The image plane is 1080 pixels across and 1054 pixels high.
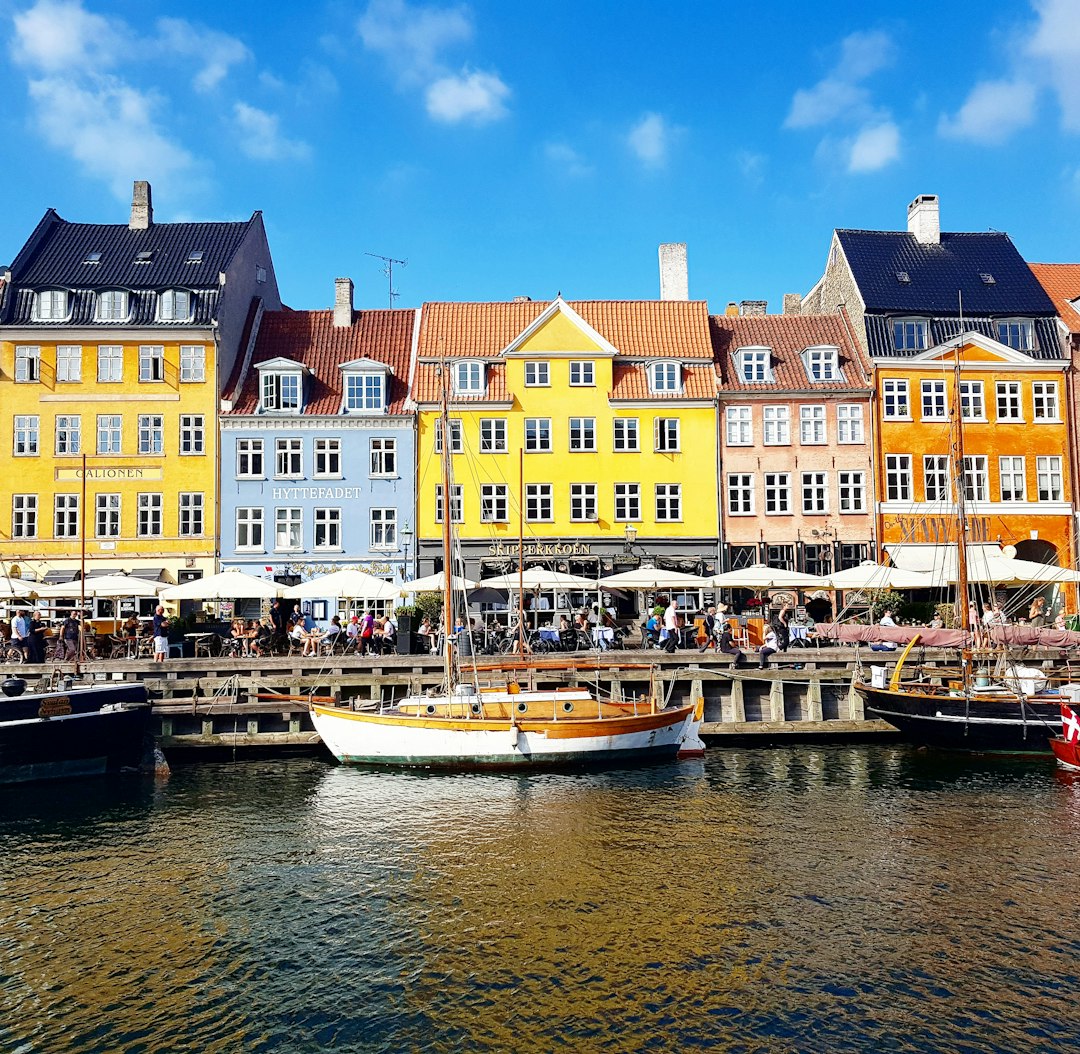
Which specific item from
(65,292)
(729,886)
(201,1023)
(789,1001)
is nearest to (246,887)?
(201,1023)

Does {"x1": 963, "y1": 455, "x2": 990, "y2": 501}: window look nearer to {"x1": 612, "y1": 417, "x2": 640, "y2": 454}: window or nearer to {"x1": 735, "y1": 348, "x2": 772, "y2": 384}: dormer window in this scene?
{"x1": 735, "y1": 348, "x2": 772, "y2": 384}: dormer window

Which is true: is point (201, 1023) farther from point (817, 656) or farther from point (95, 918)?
point (817, 656)

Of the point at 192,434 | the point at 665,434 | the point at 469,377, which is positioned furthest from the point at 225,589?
the point at 665,434

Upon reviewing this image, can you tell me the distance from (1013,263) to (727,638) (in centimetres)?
2616

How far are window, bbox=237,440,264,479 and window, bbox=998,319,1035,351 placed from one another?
31.6 meters

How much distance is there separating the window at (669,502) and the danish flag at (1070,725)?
19044mm

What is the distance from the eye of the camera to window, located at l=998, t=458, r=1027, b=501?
41875 millimetres

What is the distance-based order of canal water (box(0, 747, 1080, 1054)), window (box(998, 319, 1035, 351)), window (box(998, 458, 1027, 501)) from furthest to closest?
window (box(998, 319, 1035, 351)) < window (box(998, 458, 1027, 501)) < canal water (box(0, 747, 1080, 1054))

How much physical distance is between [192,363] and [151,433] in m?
3.32

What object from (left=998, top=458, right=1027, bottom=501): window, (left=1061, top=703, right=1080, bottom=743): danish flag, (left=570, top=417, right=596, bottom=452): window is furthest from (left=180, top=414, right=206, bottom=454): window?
(left=998, top=458, right=1027, bottom=501): window

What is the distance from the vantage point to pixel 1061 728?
81.3ft

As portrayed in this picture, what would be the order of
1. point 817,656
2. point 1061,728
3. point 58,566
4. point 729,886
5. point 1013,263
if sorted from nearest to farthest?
point 729,886 < point 1061,728 < point 817,656 < point 58,566 < point 1013,263

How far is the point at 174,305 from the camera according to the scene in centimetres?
4188

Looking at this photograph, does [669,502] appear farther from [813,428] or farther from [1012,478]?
[1012,478]
